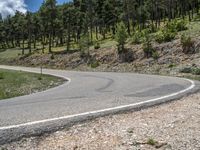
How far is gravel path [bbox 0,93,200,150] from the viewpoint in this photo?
7.39m

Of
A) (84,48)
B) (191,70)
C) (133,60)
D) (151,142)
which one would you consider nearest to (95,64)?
(133,60)

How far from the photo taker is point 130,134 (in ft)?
27.0

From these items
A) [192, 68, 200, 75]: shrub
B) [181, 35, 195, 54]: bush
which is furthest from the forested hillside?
[192, 68, 200, 75]: shrub

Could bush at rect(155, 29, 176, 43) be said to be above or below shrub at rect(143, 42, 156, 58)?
above

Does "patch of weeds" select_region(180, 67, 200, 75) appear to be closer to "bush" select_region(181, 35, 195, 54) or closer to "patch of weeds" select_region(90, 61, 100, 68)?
"bush" select_region(181, 35, 195, 54)

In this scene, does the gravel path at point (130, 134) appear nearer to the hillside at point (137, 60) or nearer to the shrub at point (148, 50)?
the hillside at point (137, 60)

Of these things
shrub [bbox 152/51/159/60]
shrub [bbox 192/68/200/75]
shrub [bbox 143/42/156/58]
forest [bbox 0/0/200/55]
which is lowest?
shrub [bbox 192/68/200/75]

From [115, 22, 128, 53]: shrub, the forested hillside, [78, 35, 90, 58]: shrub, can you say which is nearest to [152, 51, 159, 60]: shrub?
the forested hillside

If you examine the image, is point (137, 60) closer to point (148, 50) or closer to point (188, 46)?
point (148, 50)

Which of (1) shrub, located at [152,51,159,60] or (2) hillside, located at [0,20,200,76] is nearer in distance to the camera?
(2) hillside, located at [0,20,200,76]

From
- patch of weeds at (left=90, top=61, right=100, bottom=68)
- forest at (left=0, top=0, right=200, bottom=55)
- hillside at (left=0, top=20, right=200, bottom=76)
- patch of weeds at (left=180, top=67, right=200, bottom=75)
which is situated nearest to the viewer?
patch of weeds at (left=180, top=67, right=200, bottom=75)

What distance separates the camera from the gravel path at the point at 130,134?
739cm

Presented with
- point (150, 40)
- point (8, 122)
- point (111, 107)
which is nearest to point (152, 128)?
point (111, 107)

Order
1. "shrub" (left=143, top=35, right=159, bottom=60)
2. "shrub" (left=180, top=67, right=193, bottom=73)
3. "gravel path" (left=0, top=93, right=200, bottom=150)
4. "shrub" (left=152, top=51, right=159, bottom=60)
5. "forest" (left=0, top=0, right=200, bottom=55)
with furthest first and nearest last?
1. "forest" (left=0, top=0, right=200, bottom=55)
2. "shrub" (left=143, top=35, right=159, bottom=60)
3. "shrub" (left=152, top=51, right=159, bottom=60)
4. "shrub" (left=180, top=67, right=193, bottom=73)
5. "gravel path" (left=0, top=93, right=200, bottom=150)
